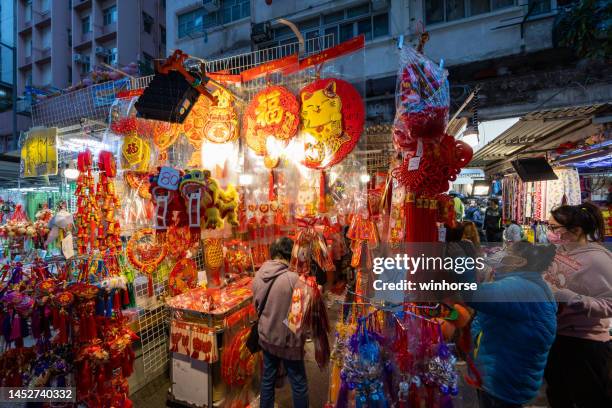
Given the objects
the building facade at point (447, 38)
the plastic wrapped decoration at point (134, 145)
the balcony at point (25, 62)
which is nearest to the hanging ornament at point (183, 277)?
the plastic wrapped decoration at point (134, 145)

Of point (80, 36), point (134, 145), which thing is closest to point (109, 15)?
point (80, 36)

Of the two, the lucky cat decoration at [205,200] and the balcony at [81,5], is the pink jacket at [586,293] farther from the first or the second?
the balcony at [81,5]

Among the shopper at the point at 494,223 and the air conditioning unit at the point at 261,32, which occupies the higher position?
the air conditioning unit at the point at 261,32

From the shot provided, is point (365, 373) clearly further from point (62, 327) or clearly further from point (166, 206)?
point (62, 327)

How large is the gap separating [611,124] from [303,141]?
16.1 feet

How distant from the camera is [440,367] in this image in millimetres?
1696

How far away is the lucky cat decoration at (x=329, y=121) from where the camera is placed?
7.99 feet

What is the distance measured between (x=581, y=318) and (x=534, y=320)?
875mm

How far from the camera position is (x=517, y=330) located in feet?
5.87

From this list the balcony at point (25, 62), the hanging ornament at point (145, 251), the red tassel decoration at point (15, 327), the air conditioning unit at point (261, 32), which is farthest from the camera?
the balcony at point (25, 62)

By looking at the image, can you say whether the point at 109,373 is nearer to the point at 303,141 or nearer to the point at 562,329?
the point at 303,141

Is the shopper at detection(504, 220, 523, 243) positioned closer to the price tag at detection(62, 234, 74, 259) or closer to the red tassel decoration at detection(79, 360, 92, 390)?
the red tassel decoration at detection(79, 360, 92, 390)

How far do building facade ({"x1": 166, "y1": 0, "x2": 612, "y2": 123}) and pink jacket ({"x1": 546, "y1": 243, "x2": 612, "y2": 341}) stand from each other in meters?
3.33

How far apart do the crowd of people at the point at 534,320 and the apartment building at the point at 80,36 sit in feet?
55.6
